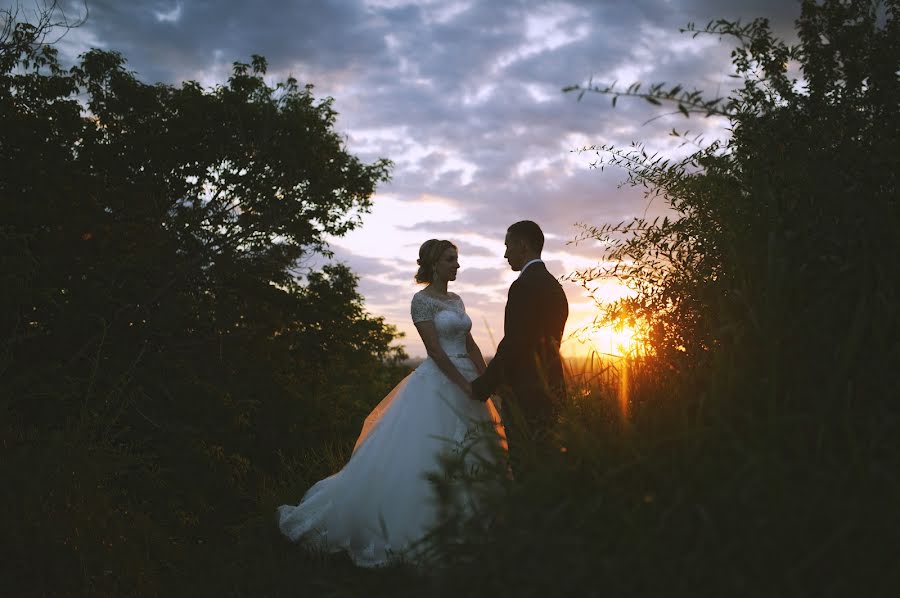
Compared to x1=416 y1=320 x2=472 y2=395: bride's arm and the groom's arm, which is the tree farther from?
x1=416 y1=320 x2=472 y2=395: bride's arm

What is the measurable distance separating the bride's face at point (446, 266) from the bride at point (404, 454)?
0.16m

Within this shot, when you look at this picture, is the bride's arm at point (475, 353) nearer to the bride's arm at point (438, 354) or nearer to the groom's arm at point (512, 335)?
the bride's arm at point (438, 354)

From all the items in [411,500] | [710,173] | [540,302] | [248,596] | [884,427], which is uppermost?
[710,173]

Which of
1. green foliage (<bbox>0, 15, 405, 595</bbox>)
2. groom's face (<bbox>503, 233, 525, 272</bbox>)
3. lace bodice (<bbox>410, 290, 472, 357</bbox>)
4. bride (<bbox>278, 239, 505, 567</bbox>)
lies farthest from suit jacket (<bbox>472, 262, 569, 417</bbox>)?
green foliage (<bbox>0, 15, 405, 595</bbox>)

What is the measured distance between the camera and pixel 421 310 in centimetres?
661

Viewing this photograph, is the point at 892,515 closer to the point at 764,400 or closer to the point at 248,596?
the point at 764,400

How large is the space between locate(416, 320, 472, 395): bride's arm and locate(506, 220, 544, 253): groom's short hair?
4.19ft

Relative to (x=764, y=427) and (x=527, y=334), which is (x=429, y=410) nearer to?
(x=527, y=334)

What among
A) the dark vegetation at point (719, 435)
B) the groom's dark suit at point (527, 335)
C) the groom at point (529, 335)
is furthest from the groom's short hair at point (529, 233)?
the dark vegetation at point (719, 435)

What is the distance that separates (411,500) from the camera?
558cm

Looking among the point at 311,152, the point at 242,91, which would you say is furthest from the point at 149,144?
the point at 311,152

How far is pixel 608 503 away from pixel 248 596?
149 inches

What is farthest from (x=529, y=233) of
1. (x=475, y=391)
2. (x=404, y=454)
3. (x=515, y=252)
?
(x=404, y=454)

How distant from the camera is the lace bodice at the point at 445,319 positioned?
653 centimetres
